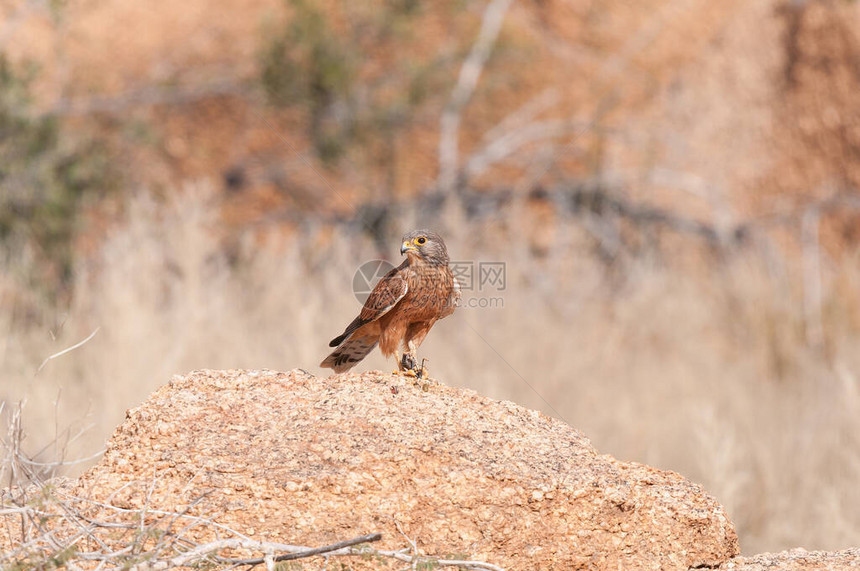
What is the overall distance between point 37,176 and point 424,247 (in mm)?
7202

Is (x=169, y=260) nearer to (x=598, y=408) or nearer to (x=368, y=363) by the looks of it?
(x=368, y=363)

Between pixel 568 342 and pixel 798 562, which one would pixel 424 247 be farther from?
pixel 568 342

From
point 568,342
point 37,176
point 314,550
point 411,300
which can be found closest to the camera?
point 314,550

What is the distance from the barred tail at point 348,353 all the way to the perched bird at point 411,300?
0.08 metres

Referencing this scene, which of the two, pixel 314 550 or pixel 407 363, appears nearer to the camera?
pixel 314 550

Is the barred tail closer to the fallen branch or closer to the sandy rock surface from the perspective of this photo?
the fallen branch

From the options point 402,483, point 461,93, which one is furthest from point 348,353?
point 461,93

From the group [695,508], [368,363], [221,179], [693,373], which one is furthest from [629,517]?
[221,179]

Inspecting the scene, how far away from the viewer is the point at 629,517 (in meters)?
2.90

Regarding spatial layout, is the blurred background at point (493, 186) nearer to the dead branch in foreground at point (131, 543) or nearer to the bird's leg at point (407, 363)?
the bird's leg at point (407, 363)

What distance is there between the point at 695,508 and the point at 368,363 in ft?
14.4

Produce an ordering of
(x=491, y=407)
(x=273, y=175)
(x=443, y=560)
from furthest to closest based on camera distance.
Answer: (x=273, y=175) < (x=491, y=407) < (x=443, y=560)

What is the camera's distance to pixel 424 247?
142 inches

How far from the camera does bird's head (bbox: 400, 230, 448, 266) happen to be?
3586mm
